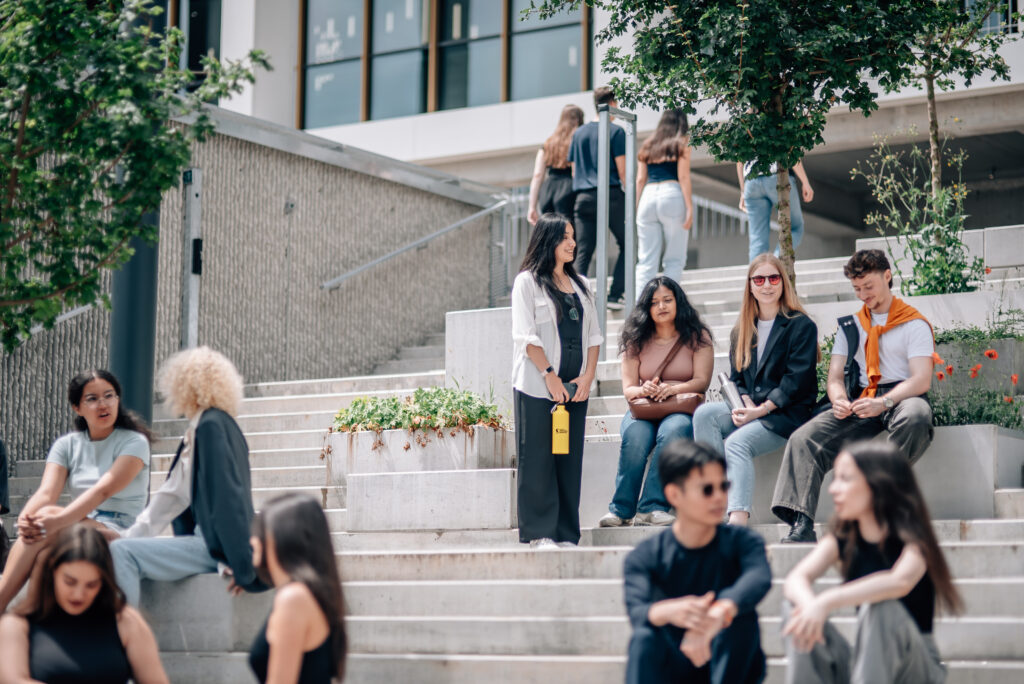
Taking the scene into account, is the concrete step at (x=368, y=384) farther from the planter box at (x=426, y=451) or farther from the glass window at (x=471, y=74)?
the glass window at (x=471, y=74)

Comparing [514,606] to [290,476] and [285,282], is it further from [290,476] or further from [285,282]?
[285,282]

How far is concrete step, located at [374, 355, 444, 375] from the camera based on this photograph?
1188 centimetres

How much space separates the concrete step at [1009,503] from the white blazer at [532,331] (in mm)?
2090

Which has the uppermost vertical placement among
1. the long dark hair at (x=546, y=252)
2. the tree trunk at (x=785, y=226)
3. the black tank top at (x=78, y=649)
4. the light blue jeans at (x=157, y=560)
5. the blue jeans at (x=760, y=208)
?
the blue jeans at (x=760, y=208)

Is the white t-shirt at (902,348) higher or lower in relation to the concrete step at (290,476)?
higher

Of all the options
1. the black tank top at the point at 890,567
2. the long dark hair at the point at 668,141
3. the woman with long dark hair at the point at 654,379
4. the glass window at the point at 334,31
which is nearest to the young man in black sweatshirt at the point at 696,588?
the black tank top at the point at 890,567

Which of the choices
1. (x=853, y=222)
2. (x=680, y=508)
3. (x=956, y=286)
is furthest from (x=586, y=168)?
(x=853, y=222)

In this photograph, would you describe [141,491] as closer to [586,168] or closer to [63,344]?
[63,344]

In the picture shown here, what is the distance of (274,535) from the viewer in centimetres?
398

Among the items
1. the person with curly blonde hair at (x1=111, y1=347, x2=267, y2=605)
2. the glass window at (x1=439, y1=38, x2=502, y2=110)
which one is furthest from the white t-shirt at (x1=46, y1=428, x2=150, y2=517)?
the glass window at (x1=439, y1=38, x2=502, y2=110)

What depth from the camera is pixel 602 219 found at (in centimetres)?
886

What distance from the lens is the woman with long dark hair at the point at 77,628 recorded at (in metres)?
4.62

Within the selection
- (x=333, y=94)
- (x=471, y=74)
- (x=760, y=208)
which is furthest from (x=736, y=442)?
(x=333, y=94)

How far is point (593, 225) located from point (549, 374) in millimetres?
3978
